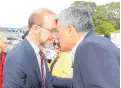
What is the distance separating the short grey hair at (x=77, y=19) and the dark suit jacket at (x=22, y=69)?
64cm

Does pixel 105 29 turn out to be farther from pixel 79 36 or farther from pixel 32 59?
pixel 79 36

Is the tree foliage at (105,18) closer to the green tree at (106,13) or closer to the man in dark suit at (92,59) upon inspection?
the green tree at (106,13)

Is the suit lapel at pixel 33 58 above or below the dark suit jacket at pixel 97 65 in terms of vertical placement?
below

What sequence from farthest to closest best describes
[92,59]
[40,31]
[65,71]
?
[65,71] → [40,31] → [92,59]

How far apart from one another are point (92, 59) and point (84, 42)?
0.41ft

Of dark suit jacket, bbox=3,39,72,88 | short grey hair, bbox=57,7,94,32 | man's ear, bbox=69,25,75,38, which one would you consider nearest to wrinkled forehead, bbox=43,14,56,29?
dark suit jacket, bbox=3,39,72,88

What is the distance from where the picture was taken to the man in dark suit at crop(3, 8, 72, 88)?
278cm

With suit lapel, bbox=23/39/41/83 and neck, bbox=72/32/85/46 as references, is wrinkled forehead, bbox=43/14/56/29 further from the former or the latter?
neck, bbox=72/32/85/46

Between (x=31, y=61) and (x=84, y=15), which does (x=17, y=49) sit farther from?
(x=84, y=15)

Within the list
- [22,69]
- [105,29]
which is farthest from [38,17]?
[105,29]

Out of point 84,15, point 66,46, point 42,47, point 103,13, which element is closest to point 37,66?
point 42,47

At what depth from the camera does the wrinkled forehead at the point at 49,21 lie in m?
3.00

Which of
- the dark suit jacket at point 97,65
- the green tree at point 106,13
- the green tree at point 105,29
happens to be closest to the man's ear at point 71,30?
the dark suit jacket at point 97,65

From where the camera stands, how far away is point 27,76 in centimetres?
283
